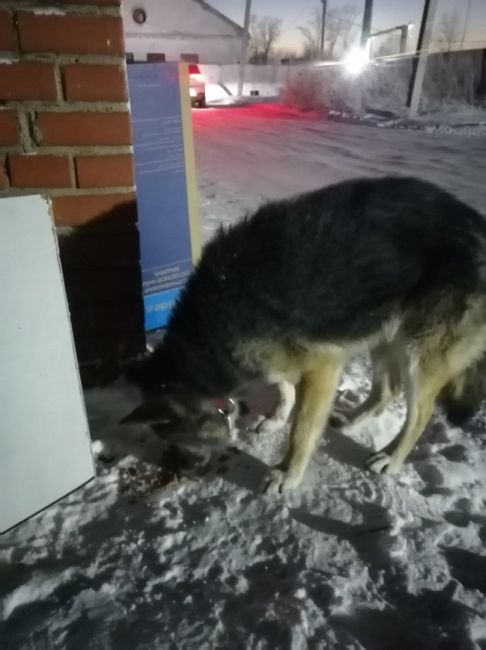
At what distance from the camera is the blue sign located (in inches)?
112

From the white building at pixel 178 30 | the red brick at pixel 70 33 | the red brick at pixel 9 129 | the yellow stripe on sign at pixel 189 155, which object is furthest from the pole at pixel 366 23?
the red brick at pixel 9 129

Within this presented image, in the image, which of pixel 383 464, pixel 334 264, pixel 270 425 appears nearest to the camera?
pixel 334 264

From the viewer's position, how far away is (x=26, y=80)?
2014mm

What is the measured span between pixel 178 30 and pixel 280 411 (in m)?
14.8

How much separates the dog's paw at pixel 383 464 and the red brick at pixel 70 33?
6.84 feet

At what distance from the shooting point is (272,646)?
142 centimetres

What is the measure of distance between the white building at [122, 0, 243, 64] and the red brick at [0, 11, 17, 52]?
10.8 m

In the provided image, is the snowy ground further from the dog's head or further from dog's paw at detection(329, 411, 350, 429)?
the dog's head

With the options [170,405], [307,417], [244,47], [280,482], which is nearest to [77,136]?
[170,405]

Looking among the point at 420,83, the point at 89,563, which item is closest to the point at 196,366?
the point at 89,563

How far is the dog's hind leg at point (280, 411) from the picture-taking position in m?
2.41

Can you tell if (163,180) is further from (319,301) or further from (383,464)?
(383,464)

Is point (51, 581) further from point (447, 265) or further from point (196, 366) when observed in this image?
point (447, 265)

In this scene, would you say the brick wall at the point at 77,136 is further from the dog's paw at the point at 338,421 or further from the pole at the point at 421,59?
the pole at the point at 421,59
